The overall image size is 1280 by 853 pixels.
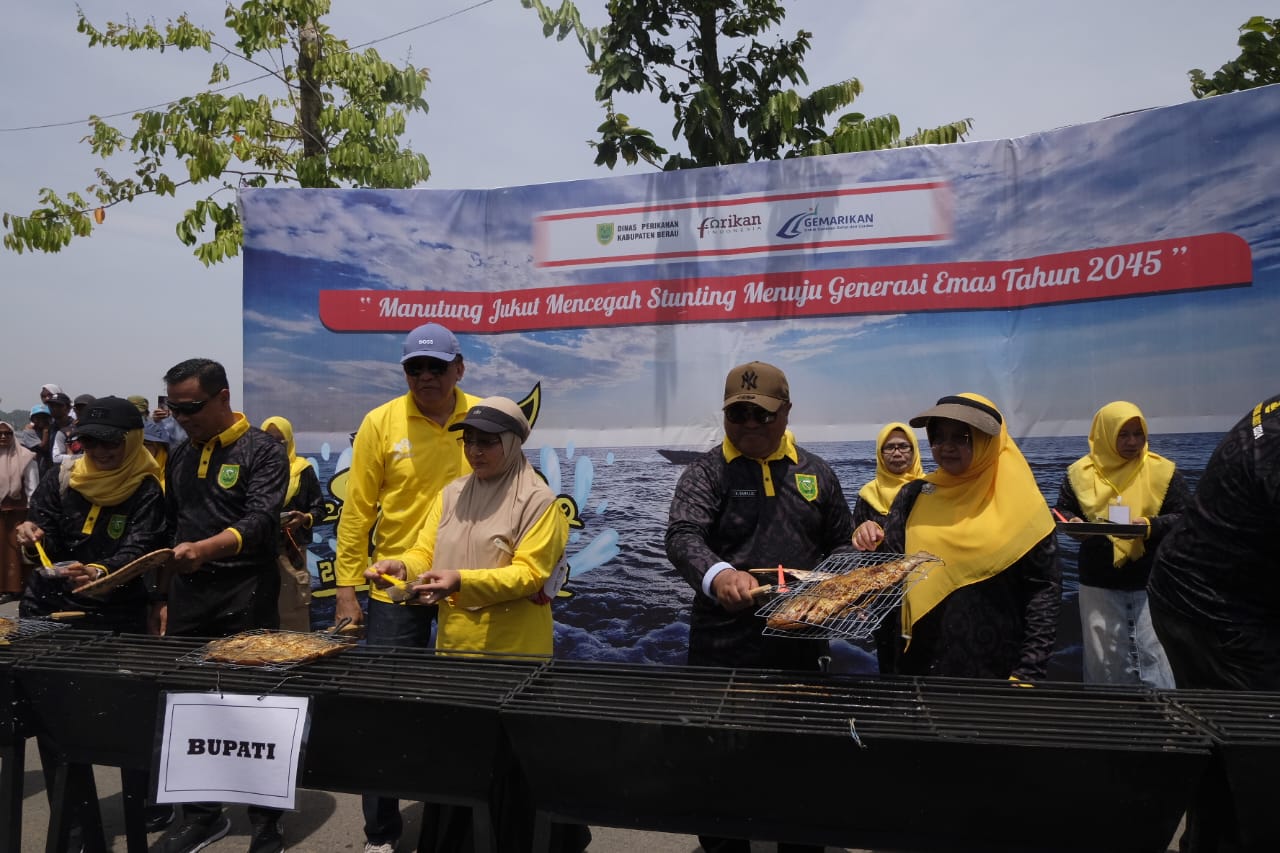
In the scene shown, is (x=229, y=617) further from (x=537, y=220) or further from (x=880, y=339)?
(x=880, y=339)

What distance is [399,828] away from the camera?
129 inches

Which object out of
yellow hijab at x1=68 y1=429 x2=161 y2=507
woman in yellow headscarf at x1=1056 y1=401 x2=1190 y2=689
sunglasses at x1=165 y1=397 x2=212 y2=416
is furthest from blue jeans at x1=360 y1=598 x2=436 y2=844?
woman in yellow headscarf at x1=1056 y1=401 x2=1190 y2=689

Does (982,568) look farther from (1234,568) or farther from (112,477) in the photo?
(112,477)

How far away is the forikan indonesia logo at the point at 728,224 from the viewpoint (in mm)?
4672

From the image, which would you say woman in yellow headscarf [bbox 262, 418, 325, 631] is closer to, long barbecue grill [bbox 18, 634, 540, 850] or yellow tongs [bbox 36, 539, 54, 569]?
yellow tongs [bbox 36, 539, 54, 569]

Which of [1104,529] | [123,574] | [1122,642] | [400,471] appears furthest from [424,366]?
[1122,642]

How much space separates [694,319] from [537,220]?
3.67 ft

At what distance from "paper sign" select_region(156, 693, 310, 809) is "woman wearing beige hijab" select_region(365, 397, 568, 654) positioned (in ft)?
2.27

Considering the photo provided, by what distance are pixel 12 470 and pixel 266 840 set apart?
5888mm

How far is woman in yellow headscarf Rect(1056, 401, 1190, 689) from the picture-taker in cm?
409

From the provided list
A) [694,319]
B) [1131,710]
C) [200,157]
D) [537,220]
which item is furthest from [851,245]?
[200,157]

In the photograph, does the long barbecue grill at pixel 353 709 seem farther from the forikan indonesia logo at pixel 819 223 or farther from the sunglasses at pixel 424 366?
the forikan indonesia logo at pixel 819 223

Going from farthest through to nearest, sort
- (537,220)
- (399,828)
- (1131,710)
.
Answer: (537,220) → (399,828) → (1131,710)

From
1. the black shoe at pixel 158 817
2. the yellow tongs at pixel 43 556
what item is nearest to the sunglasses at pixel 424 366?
the yellow tongs at pixel 43 556
